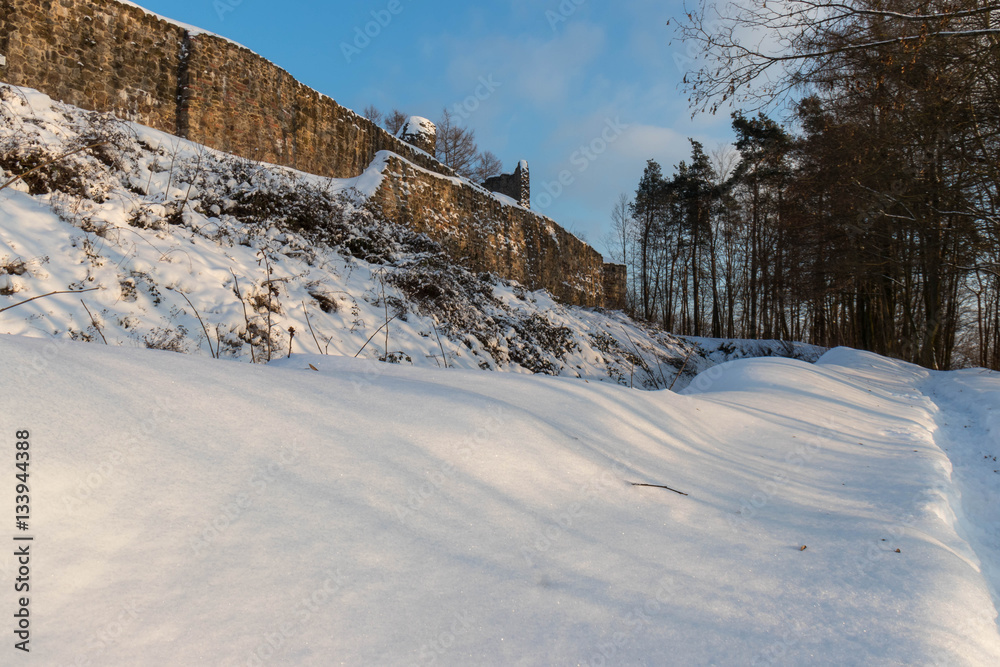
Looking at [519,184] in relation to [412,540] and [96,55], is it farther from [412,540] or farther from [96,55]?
[412,540]

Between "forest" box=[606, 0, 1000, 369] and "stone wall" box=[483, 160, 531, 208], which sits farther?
"stone wall" box=[483, 160, 531, 208]

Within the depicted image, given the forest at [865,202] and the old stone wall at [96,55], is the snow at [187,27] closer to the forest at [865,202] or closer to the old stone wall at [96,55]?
the old stone wall at [96,55]

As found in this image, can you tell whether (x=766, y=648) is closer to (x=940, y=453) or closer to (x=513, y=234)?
(x=940, y=453)

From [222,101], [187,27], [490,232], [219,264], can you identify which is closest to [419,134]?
[490,232]

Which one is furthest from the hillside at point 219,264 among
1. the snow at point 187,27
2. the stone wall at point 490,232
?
the snow at point 187,27

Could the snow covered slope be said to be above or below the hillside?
below

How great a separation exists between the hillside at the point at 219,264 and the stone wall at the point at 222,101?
86 cm

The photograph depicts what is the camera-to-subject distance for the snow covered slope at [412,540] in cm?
120

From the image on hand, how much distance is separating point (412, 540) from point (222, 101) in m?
10.8

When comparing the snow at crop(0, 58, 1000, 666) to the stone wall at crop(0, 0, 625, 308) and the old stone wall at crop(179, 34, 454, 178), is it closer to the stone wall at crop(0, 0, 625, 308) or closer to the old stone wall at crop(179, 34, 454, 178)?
the stone wall at crop(0, 0, 625, 308)

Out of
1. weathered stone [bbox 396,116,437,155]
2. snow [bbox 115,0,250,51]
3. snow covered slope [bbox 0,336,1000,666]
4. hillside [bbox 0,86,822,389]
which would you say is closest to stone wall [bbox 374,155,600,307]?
hillside [bbox 0,86,822,389]

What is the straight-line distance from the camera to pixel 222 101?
960 centimetres

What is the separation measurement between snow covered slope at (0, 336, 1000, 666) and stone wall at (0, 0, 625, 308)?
8.49m

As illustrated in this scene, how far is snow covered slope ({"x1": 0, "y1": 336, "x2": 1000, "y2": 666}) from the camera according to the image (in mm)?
1197
